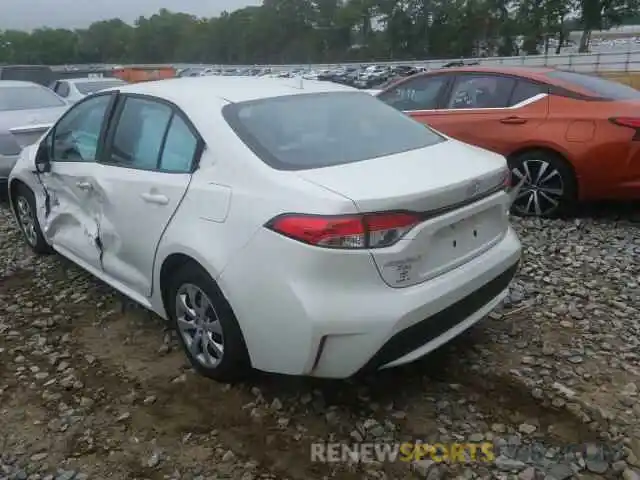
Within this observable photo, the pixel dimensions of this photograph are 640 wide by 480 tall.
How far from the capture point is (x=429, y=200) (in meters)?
2.66

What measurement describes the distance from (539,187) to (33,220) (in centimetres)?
441

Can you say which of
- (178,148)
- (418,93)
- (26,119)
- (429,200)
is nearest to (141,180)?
(178,148)

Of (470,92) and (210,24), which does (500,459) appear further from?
(210,24)

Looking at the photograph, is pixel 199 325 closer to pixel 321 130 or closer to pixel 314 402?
pixel 314 402

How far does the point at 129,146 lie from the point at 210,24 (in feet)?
408

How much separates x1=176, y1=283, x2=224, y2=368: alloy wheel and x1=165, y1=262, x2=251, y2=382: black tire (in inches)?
0.4

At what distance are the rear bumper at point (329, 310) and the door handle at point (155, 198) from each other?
648mm

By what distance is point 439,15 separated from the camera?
85750 millimetres

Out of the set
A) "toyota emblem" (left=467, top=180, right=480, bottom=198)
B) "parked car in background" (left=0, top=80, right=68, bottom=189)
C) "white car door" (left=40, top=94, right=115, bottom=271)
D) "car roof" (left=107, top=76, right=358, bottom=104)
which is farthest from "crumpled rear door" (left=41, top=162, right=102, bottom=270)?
"toyota emblem" (left=467, top=180, right=480, bottom=198)

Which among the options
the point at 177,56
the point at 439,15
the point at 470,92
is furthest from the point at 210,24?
the point at 470,92

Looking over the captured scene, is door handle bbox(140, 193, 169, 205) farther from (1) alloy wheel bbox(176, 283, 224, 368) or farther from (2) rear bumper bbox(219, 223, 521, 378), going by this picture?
(2) rear bumper bbox(219, 223, 521, 378)

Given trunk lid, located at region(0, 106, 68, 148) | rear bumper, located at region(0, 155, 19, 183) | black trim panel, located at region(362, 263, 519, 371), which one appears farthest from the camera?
rear bumper, located at region(0, 155, 19, 183)

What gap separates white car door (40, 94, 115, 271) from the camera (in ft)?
12.8

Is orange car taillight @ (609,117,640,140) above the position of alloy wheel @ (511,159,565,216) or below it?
above
